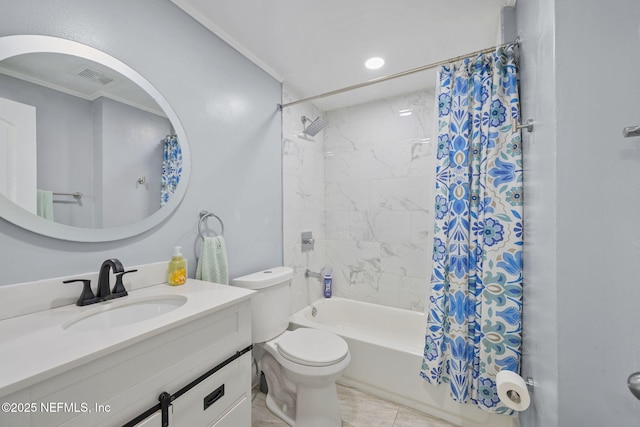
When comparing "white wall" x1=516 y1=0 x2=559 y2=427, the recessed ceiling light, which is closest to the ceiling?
the recessed ceiling light

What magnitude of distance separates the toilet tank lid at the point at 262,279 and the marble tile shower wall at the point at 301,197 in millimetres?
422

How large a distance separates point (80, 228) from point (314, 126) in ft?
5.50

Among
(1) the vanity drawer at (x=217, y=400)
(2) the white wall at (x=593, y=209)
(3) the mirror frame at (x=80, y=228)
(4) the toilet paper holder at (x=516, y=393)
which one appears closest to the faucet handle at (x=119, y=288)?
(3) the mirror frame at (x=80, y=228)

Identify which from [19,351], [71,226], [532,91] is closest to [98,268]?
[71,226]

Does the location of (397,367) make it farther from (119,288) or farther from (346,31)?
(346,31)

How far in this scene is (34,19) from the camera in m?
0.87

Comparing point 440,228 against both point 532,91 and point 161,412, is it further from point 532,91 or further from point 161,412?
point 161,412

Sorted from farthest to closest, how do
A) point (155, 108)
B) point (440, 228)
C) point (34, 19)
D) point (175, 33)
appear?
point (440, 228) → point (175, 33) → point (155, 108) → point (34, 19)

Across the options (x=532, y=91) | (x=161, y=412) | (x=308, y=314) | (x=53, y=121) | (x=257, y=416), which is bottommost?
(x=257, y=416)

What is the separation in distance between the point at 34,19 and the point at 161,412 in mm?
1409

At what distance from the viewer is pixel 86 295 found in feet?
3.02

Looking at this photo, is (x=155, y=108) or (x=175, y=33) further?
(x=175, y=33)

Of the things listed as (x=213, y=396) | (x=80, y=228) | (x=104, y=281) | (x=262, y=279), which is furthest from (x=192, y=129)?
(x=213, y=396)

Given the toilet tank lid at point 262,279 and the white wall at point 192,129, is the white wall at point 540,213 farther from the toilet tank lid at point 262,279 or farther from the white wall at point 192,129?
the white wall at point 192,129
